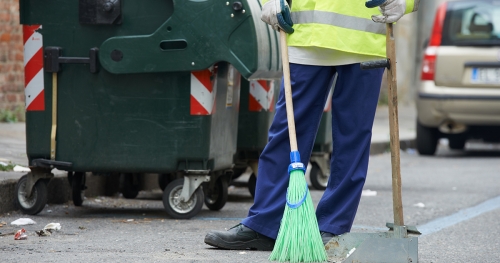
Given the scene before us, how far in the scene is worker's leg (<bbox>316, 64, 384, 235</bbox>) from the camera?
3.99 metres

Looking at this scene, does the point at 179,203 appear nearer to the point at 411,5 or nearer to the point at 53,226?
the point at 53,226

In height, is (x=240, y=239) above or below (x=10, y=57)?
below

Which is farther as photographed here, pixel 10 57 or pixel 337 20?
pixel 10 57

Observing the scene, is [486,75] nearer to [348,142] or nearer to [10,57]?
[10,57]

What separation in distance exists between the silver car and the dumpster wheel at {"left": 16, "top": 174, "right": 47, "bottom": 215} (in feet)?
18.5

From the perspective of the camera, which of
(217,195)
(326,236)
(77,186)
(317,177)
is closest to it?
(326,236)

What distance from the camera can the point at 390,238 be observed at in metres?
3.59

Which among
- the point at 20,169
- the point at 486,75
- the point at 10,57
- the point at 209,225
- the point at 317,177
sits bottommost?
the point at 209,225

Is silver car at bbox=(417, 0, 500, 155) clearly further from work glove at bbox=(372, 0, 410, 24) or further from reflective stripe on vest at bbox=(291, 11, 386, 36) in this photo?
work glove at bbox=(372, 0, 410, 24)

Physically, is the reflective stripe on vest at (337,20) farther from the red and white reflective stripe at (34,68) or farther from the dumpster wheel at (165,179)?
the dumpster wheel at (165,179)

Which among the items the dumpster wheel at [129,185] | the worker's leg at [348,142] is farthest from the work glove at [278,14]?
the dumpster wheel at [129,185]

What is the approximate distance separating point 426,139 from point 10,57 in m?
4.51

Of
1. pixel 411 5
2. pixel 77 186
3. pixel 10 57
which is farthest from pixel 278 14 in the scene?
pixel 10 57

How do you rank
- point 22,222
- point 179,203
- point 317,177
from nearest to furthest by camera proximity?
1. point 22,222
2. point 179,203
3. point 317,177
